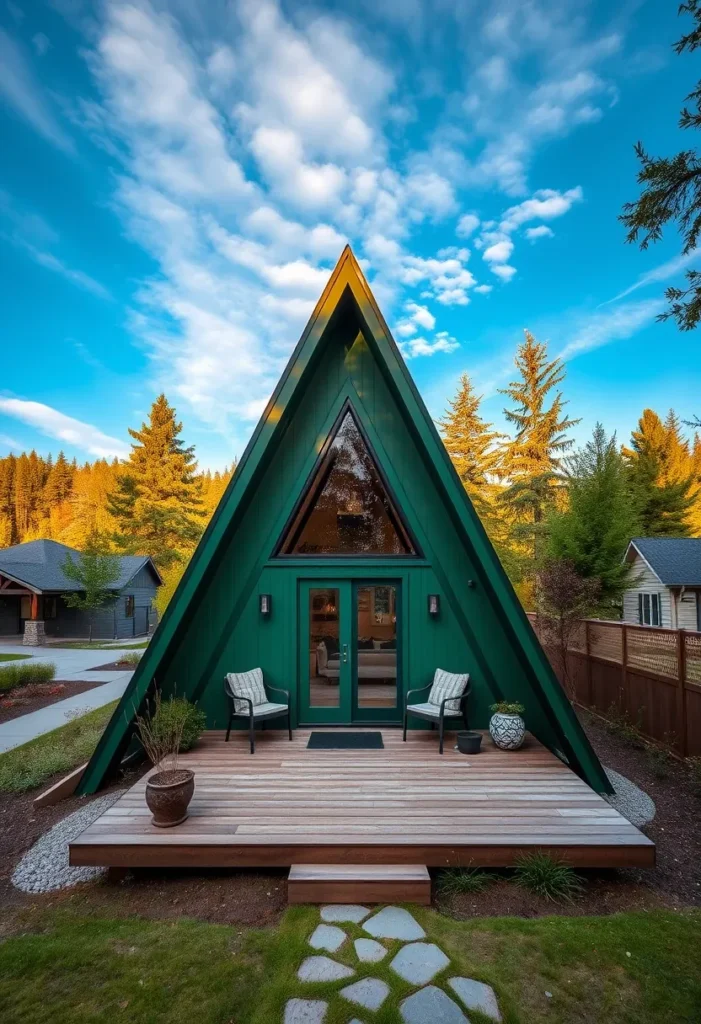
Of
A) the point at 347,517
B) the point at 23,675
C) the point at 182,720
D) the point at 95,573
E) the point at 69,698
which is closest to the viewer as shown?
the point at 182,720

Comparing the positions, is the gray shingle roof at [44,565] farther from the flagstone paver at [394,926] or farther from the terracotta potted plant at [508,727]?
the flagstone paver at [394,926]

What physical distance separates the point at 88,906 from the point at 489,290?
58.9 ft

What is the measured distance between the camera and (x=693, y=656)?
557 centimetres

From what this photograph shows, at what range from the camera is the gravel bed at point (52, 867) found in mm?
3592

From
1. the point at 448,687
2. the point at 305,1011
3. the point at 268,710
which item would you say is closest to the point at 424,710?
the point at 448,687

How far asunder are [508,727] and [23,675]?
11468 mm

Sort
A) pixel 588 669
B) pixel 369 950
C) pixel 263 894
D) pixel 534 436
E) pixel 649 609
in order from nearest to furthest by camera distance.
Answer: pixel 369 950
pixel 263 894
pixel 588 669
pixel 649 609
pixel 534 436

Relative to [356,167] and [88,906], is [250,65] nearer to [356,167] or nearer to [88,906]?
[356,167]

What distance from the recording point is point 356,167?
9.84m

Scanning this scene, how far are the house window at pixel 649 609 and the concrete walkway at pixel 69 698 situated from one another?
56.3 ft

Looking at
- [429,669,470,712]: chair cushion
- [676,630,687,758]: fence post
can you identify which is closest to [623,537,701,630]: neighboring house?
[676,630,687,758]: fence post

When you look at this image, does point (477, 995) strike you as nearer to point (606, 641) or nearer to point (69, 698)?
point (606, 641)

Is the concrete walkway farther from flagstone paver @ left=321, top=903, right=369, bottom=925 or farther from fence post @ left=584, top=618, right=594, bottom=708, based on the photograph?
fence post @ left=584, top=618, right=594, bottom=708

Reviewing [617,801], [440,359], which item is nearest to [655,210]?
[617,801]
